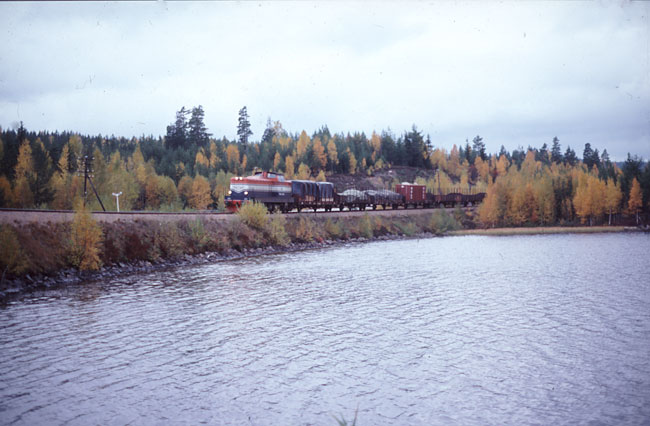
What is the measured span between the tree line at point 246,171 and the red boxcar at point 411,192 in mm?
12446

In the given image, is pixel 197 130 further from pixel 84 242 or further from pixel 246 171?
pixel 84 242

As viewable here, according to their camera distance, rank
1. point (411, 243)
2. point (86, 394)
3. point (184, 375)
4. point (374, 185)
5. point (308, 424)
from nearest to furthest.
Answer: point (308, 424)
point (86, 394)
point (184, 375)
point (411, 243)
point (374, 185)

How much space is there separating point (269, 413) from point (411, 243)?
52.8 m

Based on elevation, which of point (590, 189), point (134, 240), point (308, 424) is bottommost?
point (308, 424)

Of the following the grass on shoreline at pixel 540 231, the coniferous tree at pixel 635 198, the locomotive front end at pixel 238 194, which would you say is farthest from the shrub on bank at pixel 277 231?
the coniferous tree at pixel 635 198

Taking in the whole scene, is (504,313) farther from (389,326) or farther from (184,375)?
(184,375)

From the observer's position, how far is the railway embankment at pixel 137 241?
30531 millimetres

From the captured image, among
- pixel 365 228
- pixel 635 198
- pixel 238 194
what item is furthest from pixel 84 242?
pixel 635 198

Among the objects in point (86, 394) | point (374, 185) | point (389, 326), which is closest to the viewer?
point (86, 394)

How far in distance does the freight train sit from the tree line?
9225mm

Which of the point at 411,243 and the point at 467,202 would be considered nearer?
the point at 411,243

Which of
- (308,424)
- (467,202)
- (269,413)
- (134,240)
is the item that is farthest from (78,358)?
(467,202)

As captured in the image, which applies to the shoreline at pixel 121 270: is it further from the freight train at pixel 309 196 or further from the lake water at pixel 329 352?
the freight train at pixel 309 196

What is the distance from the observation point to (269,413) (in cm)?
1285
